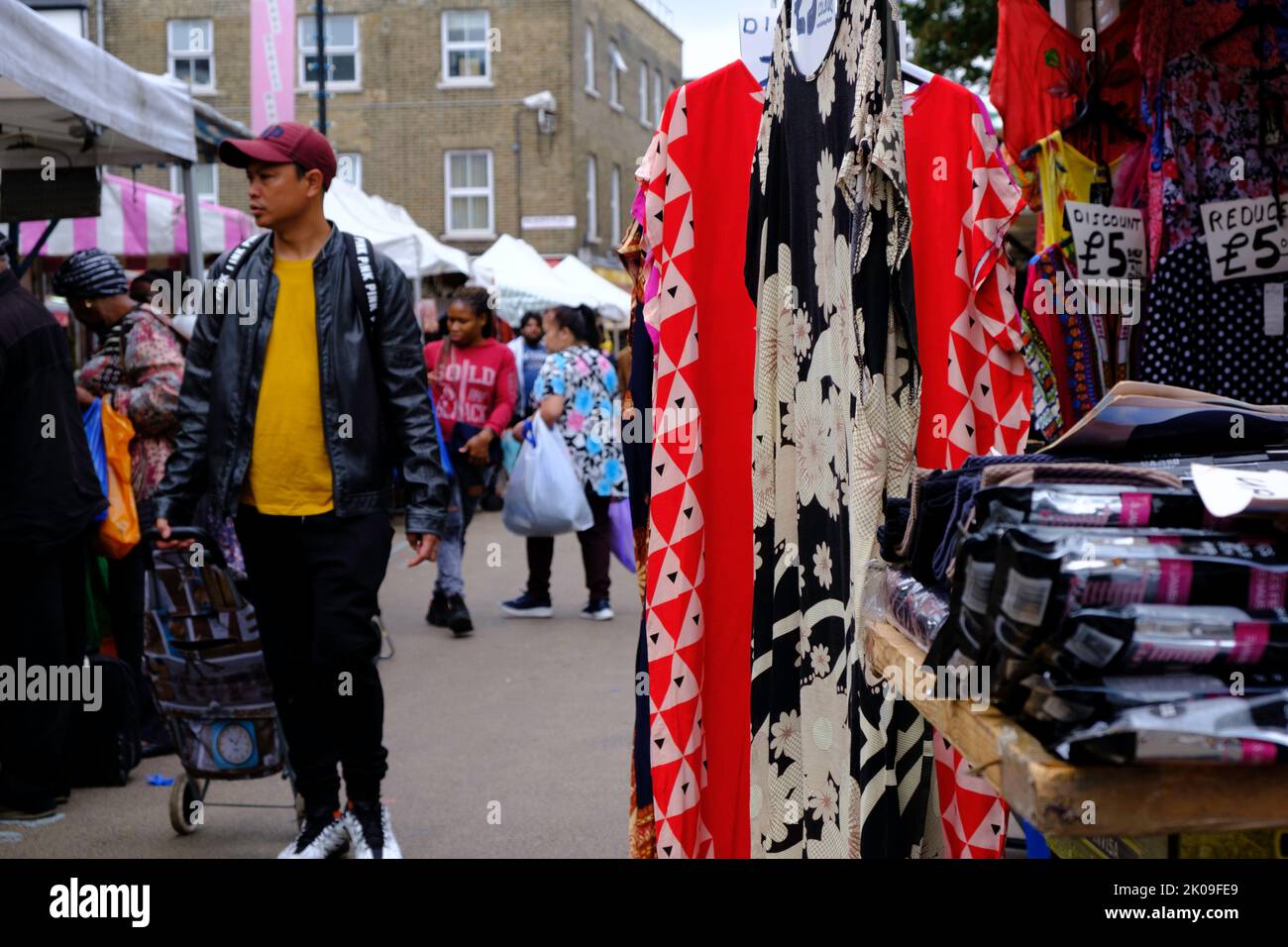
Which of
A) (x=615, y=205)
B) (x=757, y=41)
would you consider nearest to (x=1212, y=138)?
(x=757, y=41)

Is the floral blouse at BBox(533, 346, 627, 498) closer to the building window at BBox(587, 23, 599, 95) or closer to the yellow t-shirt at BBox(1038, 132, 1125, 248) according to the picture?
the yellow t-shirt at BBox(1038, 132, 1125, 248)

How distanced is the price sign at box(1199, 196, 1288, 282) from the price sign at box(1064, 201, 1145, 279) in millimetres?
309

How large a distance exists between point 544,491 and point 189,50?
2839 centimetres

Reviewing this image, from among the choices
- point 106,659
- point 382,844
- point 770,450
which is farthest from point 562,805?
point 770,450

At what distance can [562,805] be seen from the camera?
17.5 feet

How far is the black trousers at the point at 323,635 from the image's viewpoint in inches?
169

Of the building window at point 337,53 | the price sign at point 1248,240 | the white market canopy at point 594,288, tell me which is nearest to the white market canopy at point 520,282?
the white market canopy at point 594,288

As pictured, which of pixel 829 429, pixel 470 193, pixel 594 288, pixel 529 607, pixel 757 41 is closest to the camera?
pixel 829 429

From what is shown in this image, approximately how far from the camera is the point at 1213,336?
11.0 feet

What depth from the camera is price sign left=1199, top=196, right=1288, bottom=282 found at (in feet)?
10.7

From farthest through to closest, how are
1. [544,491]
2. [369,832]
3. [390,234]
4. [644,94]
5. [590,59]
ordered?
1. [644,94]
2. [590,59]
3. [390,234]
4. [544,491]
5. [369,832]

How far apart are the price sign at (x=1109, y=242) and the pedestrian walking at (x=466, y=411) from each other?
579 centimetres

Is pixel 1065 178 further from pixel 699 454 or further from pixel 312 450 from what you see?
pixel 312 450

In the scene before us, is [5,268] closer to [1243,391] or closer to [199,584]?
[199,584]
